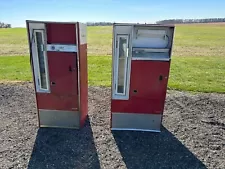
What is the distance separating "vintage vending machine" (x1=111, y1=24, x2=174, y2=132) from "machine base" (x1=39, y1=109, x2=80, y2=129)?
738 mm

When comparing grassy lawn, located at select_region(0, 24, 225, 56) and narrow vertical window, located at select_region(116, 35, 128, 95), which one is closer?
narrow vertical window, located at select_region(116, 35, 128, 95)

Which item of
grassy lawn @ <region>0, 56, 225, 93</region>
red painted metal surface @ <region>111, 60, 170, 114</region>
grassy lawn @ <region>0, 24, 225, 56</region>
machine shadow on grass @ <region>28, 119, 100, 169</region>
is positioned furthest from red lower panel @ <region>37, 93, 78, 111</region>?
grassy lawn @ <region>0, 24, 225, 56</region>

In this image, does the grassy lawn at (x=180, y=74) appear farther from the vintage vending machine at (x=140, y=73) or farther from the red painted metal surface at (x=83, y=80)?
the vintage vending machine at (x=140, y=73)

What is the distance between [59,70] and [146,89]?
1.59 m

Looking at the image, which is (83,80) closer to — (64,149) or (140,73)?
(140,73)

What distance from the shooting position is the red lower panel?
393cm

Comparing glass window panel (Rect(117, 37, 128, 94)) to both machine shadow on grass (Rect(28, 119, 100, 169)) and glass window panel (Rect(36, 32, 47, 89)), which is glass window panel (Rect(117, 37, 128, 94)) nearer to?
machine shadow on grass (Rect(28, 119, 100, 169))

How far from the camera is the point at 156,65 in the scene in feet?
11.7

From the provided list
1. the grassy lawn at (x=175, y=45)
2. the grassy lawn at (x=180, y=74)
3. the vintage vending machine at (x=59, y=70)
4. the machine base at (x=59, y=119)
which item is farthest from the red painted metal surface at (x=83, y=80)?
the grassy lawn at (x=175, y=45)

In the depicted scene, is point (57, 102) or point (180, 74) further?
point (180, 74)

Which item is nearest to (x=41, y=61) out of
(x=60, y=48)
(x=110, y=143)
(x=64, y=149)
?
(x=60, y=48)

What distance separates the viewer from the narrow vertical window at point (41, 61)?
356 cm

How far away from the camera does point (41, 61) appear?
147 inches

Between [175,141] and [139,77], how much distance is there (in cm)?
134
